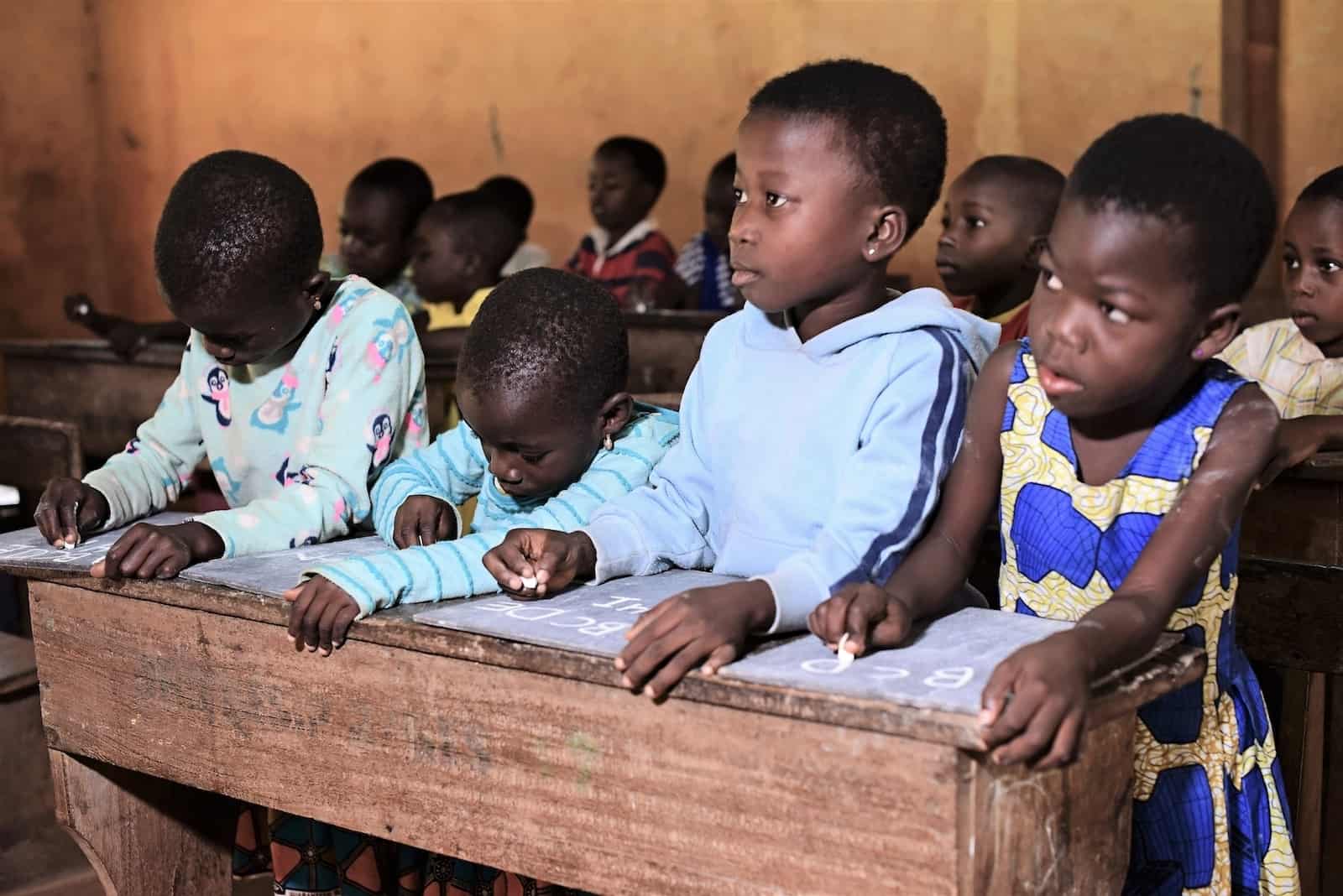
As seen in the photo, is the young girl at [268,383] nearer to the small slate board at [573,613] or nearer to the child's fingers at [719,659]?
the small slate board at [573,613]

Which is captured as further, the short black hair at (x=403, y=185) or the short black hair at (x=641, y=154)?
the short black hair at (x=641, y=154)

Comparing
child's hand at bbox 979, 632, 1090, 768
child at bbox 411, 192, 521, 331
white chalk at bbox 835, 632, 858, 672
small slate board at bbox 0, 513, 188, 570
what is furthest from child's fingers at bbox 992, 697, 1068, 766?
child at bbox 411, 192, 521, 331

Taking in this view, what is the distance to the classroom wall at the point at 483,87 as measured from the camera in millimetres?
5496

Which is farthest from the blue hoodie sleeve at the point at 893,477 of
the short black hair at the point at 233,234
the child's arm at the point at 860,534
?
the short black hair at the point at 233,234

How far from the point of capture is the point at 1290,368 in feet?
10.2

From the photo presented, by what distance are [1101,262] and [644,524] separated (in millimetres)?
687

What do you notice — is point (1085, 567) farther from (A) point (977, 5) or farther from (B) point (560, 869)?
(A) point (977, 5)

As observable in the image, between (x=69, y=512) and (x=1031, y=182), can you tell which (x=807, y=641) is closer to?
(x=69, y=512)

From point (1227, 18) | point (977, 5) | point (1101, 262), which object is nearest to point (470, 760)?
point (1101, 262)

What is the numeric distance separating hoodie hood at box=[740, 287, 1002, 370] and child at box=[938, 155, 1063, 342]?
1.80 m

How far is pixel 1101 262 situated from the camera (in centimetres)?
155

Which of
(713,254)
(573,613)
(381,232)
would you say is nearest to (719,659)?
(573,613)

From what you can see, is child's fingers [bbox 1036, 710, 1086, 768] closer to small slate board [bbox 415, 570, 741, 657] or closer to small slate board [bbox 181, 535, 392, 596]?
small slate board [bbox 415, 570, 741, 657]

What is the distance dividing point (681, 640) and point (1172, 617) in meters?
0.57
